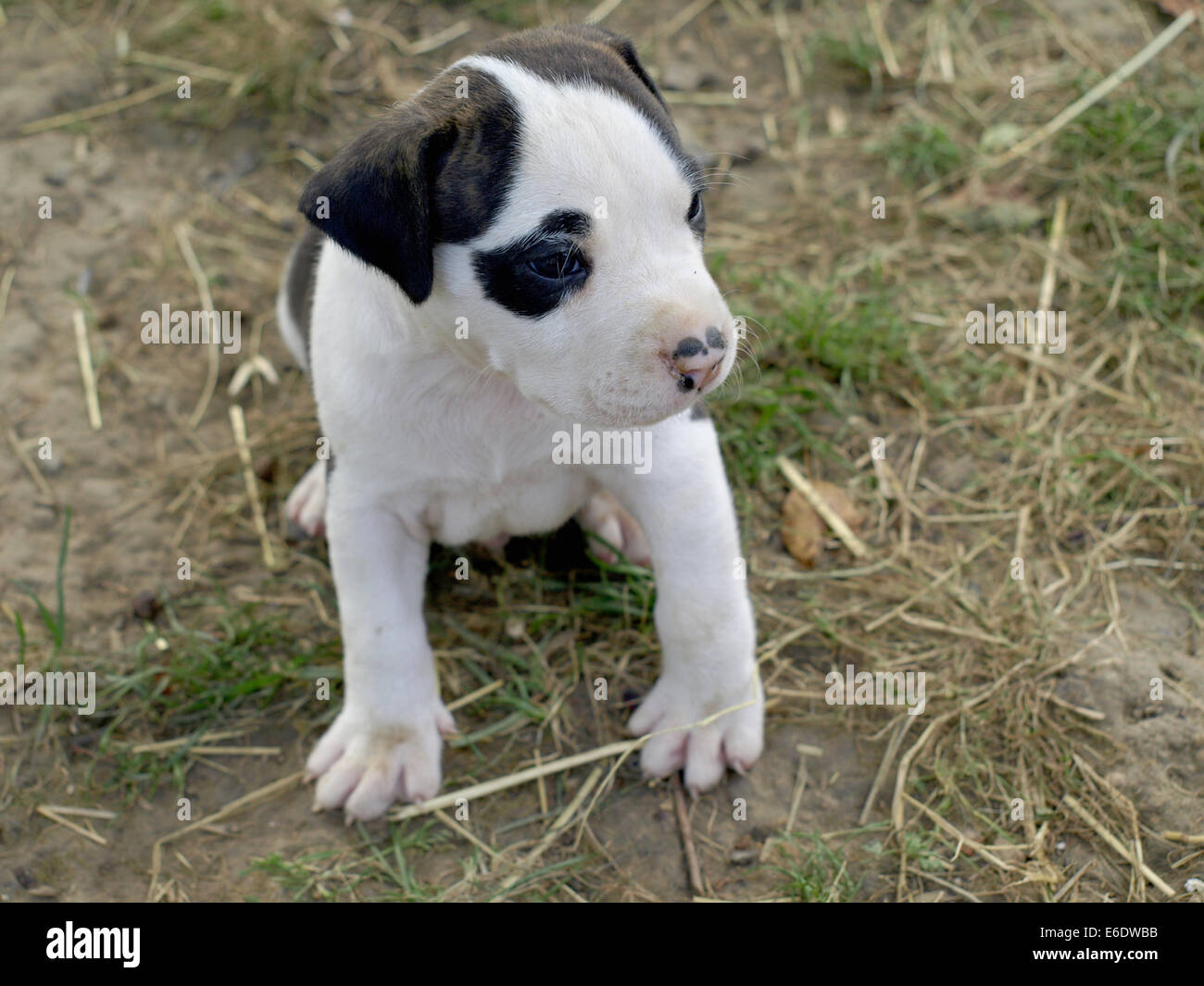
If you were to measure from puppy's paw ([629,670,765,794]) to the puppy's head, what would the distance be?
4.51ft

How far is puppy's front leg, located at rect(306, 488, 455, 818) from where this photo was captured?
424 cm

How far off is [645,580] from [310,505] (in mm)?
1554

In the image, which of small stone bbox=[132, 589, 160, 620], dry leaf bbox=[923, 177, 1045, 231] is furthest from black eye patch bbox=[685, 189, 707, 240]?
dry leaf bbox=[923, 177, 1045, 231]

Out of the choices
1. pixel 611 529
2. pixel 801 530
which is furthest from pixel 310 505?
pixel 801 530

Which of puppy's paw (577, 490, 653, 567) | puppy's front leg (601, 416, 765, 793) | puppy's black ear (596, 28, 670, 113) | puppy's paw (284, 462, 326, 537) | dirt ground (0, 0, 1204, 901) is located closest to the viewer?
puppy's black ear (596, 28, 670, 113)

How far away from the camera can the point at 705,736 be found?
4.36m

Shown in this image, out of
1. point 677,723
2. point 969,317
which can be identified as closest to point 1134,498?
point 969,317

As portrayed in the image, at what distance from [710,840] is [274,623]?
207cm

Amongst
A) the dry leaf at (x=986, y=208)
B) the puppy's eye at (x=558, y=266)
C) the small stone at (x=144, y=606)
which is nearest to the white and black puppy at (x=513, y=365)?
the puppy's eye at (x=558, y=266)

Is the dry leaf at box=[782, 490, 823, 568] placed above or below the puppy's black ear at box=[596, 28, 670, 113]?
below

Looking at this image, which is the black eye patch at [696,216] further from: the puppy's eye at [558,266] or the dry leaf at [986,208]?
the dry leaf at [986,208]

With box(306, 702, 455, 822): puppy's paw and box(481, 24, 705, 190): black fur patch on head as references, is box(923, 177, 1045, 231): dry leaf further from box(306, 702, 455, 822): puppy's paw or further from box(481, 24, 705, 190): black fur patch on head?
box(306, 702, 455, 822): puppy's paw

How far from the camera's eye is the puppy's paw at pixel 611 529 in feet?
16.5

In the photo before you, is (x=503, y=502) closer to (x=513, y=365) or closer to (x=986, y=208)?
(x=513, y=365)
